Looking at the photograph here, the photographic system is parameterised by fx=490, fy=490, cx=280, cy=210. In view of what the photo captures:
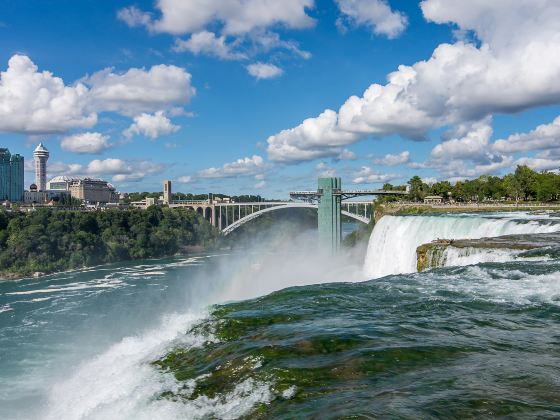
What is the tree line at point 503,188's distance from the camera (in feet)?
122

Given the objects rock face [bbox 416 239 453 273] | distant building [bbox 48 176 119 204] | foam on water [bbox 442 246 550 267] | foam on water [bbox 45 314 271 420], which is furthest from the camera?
distant building [bbox 48 176 119 204]

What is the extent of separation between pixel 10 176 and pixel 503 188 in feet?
386

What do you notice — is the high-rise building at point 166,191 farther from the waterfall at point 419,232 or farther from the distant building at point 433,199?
the waterfall at point 419,232

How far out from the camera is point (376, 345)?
20.0 feet

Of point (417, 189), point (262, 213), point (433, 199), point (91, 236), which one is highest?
point (417, 189)

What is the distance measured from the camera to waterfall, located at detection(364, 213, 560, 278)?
16.6 metres

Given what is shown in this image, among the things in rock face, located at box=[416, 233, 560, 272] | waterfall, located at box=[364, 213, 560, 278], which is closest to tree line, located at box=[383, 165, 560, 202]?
waterfall, located at box=[364, 213, 560, 278]

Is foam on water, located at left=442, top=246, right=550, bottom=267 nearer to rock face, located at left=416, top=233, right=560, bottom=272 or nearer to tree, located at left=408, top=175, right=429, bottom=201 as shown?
rock face, located at left=416, top=233, right=560, bottom=272

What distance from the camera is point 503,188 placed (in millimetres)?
43438

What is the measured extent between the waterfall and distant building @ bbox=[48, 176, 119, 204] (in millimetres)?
102391

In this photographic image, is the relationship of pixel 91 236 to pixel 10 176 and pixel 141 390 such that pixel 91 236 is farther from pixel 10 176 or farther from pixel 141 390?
pixel 10 176

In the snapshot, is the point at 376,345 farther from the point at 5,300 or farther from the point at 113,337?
the point at 5,300

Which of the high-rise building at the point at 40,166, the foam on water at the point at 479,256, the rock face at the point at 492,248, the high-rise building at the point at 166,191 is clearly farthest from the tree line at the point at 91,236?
the high-rise building at the point at 40,166

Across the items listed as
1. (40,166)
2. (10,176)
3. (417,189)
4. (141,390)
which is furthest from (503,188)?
(40,166)
